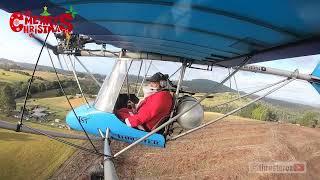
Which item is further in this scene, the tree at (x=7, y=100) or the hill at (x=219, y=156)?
the tree at (x=7, y=100)

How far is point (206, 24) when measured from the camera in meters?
3.91

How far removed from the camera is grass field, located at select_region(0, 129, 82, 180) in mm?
26161

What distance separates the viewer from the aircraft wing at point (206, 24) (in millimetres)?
3020

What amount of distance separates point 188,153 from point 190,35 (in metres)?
22.9

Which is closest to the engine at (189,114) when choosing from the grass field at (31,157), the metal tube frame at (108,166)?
the metal tube frame at (108,166)

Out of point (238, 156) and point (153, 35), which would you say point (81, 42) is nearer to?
point (153, 35)

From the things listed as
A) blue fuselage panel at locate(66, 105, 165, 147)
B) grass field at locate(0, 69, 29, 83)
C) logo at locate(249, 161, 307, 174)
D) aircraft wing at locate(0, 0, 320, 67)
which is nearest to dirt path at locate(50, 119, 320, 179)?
logo at locate(249, 161, 307, 174)

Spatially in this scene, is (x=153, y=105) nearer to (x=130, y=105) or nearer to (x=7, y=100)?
(x=130, y=105)

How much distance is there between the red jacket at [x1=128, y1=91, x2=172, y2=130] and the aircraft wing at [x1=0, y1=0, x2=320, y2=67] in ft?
3.56

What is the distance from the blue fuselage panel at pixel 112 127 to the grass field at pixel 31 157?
18.4 metres

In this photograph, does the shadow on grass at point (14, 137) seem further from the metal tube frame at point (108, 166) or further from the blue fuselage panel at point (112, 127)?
the metal tube frame at point (108, 166)

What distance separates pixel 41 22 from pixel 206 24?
1.91m

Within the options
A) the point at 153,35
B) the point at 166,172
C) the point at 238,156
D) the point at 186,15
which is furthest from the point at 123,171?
the point at 186,15

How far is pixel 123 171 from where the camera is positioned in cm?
2212
